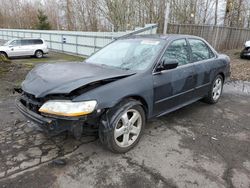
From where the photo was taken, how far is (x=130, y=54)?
3.62m

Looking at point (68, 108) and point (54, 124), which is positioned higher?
point (68, 108)

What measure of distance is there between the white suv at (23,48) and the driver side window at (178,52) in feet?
48.7

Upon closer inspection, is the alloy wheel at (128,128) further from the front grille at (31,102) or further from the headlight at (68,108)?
the front grille at (31,102)

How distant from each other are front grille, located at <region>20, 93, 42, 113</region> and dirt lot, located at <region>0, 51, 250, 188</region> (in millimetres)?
344

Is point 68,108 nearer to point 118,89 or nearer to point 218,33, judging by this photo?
point 118,89

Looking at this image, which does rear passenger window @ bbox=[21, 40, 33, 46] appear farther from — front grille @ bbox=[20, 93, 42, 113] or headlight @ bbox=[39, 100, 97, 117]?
headlight @ bbox=[39, 100, 97, 117]

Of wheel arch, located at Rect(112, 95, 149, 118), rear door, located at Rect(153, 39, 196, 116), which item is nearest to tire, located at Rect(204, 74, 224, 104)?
rear door, located at Rect(153, 39, 196, 116)

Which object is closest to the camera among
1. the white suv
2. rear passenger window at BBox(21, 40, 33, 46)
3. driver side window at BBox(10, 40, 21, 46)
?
the white suv

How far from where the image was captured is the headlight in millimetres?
2437

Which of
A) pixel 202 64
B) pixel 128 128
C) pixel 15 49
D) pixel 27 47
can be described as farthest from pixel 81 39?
pixel 128 128

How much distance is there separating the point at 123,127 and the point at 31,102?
1214mm

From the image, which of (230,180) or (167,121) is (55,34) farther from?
(230,180)

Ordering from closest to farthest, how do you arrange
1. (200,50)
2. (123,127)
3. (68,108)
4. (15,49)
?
1. (68,108)
2. (123,127)
3. (200,50)
4. (15,49)

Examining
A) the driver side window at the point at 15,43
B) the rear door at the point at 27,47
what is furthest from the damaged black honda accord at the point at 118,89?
the driver side window at the point at 15,43
